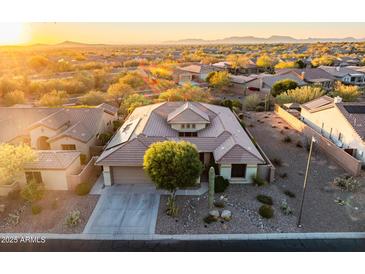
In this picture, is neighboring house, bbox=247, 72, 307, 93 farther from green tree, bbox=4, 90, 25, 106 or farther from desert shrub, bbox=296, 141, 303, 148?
green tree, bbox=4, 90, 25, 106

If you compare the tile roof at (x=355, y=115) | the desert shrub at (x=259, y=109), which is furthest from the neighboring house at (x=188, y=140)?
the desert shrub at (x=259, y=109)

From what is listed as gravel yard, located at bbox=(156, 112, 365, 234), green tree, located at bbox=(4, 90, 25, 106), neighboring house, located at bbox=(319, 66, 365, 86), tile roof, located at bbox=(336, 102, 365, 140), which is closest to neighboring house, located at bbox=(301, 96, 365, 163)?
tile roof, located at bbox=(336, 102, 365, 140)

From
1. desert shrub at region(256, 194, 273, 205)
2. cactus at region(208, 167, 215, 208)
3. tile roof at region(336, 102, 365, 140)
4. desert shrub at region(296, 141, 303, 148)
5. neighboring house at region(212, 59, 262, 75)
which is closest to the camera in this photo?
cactus at region(208, 167, 215, 208)

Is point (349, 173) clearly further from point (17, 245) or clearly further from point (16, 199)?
point (16, 199)

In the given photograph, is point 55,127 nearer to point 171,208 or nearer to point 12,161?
point 12,161

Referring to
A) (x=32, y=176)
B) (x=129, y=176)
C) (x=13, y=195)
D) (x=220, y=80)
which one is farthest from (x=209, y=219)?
(x=220, y=80)

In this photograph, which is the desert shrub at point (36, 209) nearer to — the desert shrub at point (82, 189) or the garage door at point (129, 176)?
the desert shrub at point (82, 189)
